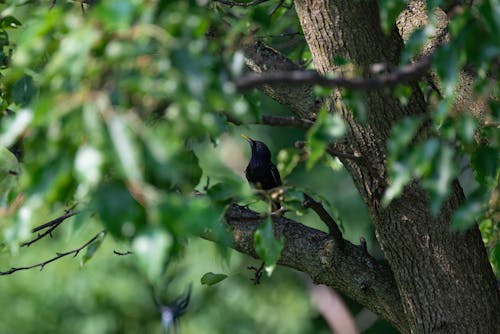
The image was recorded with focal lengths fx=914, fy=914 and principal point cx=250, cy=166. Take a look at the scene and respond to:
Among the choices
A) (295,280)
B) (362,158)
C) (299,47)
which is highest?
(362,158)

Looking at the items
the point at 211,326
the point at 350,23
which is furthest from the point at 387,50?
the point at 211,326

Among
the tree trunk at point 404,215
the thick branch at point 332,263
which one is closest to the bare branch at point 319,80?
the tree trunk at point 404,215

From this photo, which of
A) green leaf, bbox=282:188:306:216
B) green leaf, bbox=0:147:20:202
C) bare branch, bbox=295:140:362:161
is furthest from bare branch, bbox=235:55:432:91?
green leaf, bbox=0:147:20:202

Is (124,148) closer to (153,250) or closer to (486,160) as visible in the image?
(153,250)

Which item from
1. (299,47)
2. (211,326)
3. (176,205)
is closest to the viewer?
(176,205)

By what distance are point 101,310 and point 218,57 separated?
785 cm

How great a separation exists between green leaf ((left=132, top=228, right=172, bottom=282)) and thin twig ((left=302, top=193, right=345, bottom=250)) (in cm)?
109

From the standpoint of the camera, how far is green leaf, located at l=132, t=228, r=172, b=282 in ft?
4.29

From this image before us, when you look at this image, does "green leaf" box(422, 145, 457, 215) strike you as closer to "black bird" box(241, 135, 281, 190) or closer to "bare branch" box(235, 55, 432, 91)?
"bare branch" box(235, 55, 432, 91)

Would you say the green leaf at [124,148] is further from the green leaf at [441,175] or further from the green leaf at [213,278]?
the green leaf at [213,278]

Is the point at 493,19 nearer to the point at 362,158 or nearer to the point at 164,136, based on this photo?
the point at 164,136

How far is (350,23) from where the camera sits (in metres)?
2.51

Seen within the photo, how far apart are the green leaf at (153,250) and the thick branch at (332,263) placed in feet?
4.74

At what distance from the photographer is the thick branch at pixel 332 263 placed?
110 inches
